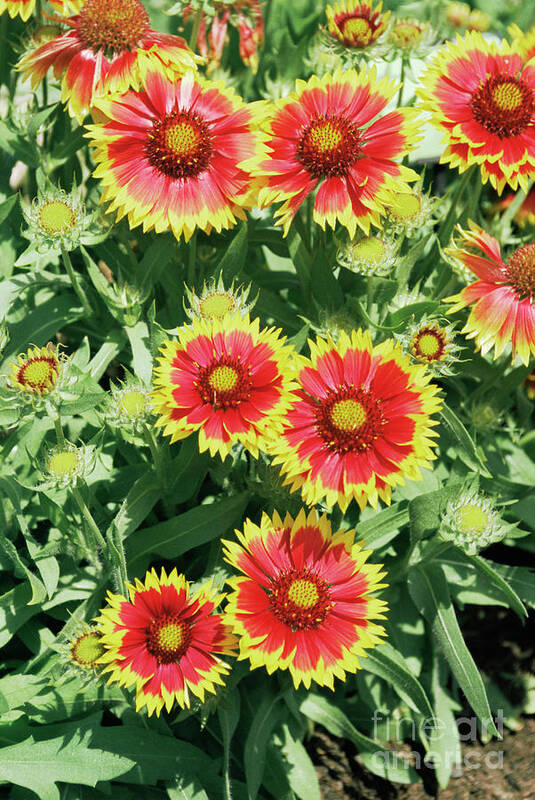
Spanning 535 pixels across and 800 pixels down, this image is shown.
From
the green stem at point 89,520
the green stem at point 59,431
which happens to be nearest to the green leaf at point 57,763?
the green stem at point 89,520

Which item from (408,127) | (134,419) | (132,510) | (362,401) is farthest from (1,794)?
(408,127)

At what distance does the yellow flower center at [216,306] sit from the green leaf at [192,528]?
42cm

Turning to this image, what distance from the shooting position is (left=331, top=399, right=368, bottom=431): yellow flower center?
1430mm

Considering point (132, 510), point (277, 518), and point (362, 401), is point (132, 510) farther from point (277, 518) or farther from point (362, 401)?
point (362, 401)

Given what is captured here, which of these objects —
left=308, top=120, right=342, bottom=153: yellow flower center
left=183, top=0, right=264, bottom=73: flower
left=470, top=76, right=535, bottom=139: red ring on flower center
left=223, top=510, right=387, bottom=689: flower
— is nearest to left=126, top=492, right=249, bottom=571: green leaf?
left=223, top=510, right=387, bottom=689: flower

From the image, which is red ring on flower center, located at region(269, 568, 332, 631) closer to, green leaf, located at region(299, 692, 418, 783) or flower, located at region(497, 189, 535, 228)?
green leaf, located at region(299, 692, 418, 783)

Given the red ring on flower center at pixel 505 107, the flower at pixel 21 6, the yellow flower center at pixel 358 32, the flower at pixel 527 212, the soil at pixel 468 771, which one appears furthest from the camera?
the flower at pixel 527 212

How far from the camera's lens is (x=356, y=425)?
1430 millimetres

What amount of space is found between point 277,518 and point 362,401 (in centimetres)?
28

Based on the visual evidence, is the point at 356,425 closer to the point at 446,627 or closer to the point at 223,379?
the point at 223,379

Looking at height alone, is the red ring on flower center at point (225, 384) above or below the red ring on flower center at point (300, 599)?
above

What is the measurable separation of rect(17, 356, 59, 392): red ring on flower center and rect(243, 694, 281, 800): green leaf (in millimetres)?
932

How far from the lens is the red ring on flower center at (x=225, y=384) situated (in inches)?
57.1

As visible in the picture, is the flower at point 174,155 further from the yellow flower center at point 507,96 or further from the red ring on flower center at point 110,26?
the yellow flower center at point 507,96
